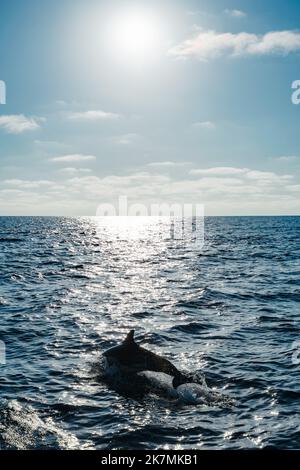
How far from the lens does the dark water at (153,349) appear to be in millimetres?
10922

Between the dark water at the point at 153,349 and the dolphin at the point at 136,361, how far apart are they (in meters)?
1.01

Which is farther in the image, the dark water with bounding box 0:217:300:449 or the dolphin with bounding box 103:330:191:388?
the dolphin with bounding box 103:330:191:388

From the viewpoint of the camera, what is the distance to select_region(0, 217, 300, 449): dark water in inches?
430

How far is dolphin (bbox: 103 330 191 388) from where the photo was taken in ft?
46.8

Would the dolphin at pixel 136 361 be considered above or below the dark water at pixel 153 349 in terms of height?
above

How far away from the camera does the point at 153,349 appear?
1789 cm

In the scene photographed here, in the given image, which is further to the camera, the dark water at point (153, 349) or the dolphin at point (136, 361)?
the dolphin at point (136, 361)

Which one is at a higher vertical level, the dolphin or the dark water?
the dolphin

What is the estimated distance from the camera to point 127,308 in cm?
2589

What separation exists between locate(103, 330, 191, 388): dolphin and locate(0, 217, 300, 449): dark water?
101 cm

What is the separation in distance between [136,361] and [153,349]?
3.30m
